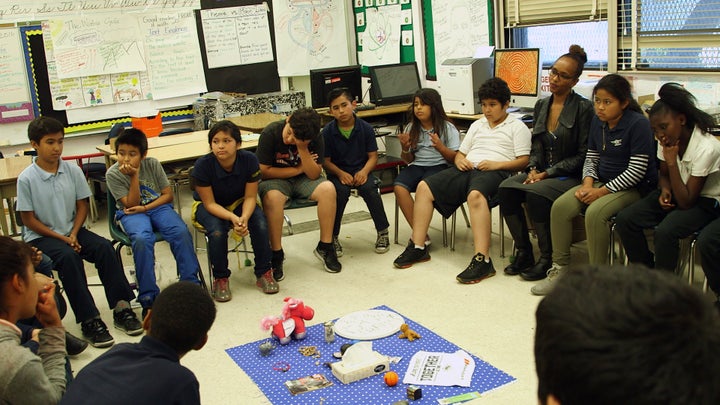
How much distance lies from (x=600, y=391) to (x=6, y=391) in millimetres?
1732

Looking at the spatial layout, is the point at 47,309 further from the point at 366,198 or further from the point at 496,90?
the point at 496,90

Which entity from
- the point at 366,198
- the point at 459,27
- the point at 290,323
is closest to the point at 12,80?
the point at 366,198

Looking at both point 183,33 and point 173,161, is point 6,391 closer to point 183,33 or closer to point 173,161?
point 173,161

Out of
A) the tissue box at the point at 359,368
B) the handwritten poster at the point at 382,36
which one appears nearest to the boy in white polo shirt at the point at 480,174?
the tissue box at the point at 359,368

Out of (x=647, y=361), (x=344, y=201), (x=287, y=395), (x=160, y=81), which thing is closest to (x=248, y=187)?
(x=344, y=201)

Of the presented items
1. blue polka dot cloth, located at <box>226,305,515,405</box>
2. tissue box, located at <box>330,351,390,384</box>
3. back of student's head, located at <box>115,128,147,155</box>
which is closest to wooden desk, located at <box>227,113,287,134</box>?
back of student's head, located at <box>115,128,147,155</box>

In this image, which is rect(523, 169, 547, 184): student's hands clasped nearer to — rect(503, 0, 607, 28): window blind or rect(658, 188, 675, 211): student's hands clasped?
rect(658, 188, 675, 211): student's hands clasped

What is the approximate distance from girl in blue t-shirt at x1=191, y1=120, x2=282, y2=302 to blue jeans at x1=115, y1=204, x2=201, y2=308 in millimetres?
135

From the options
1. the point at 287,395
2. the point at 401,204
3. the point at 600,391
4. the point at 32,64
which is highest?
the point at 32,64

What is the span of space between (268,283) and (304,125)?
95 centimetres

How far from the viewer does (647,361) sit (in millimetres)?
651

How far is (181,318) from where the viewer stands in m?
1.91

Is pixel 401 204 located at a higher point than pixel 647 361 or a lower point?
lower

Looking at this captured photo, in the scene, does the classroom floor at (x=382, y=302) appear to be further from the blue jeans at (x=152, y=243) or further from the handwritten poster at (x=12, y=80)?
the handwritten poster at (x=12, y=80)
